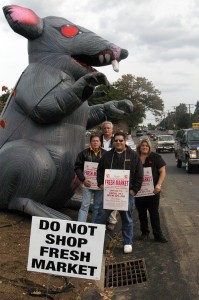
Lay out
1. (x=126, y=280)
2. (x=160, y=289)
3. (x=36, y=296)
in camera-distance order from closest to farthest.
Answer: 1. (x=36, y=296)
2. (x=160, y=289)
3. (x=126, y=280)

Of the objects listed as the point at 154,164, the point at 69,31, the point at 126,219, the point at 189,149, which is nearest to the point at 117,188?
the point at 126,219

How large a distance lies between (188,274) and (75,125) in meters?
2.69

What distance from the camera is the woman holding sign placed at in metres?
5.27

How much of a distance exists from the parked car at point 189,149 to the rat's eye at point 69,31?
32.0 ft

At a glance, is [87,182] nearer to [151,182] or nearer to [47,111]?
[151,182]

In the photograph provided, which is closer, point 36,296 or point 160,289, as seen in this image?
point 36,296

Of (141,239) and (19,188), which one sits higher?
(19,188)

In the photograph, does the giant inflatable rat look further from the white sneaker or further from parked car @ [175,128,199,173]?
parked car @ [175,128,199,173]

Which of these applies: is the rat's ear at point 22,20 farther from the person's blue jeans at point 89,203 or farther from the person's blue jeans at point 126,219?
the person's blue jeans at point 126,219

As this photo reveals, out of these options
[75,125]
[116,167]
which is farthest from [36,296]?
[75,125]

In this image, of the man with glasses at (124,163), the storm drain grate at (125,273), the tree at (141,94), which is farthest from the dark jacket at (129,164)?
the tree at (141,94)

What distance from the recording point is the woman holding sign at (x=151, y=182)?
5273mm

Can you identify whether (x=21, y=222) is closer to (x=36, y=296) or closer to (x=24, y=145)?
(x=24, y=145)

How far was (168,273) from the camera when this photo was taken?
4.33m
